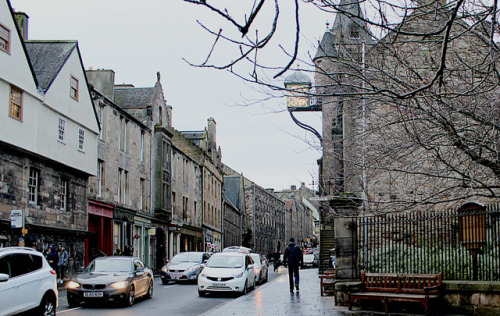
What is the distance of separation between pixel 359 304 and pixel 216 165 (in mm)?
54619

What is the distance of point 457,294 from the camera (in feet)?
41.4

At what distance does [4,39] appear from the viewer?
23438 mm

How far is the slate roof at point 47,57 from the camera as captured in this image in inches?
1079

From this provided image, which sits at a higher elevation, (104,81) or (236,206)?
(104,81)

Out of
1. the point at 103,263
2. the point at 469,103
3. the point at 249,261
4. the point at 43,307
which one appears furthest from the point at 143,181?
the point at 469,103

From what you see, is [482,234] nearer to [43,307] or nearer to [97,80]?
[43,307]

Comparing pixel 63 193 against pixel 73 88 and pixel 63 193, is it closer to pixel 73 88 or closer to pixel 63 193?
pixel 63 193

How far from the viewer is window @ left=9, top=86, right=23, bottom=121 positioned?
23.7 meters

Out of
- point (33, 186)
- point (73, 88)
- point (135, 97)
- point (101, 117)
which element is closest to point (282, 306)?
point (33, 186)

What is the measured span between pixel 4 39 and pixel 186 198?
101 feet

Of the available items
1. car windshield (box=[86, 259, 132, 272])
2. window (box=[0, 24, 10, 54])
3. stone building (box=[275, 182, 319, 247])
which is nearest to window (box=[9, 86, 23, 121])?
window (box=[0, 24, 10, 54])

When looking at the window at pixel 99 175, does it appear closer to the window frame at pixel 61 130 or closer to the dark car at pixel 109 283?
the window frame at pixel 61 130

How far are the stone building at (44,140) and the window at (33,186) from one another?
0.14ft

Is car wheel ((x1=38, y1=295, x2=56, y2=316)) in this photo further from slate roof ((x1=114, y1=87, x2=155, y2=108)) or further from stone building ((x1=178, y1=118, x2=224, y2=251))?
stone building ((x1=178, y1=118, x2=224, y2=251))
